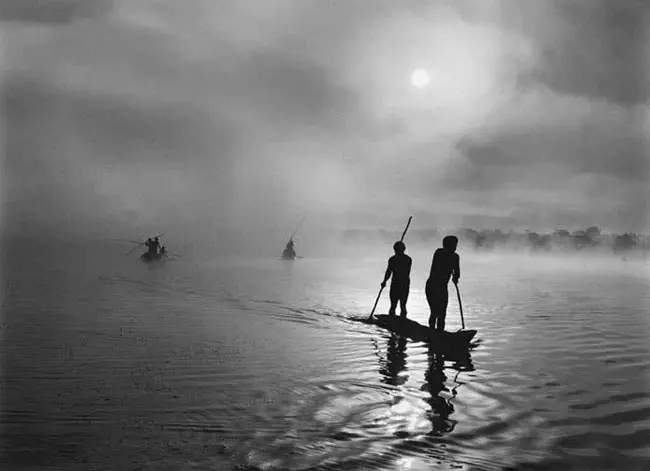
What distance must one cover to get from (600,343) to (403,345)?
5331 mm

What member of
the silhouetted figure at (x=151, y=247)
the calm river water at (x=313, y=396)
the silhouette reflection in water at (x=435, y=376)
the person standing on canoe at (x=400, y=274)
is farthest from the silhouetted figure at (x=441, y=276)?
the silhouetted figure at (x=151, y=247)

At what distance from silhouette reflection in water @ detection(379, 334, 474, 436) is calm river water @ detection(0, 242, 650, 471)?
50 millimetres

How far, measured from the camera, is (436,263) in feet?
47.8

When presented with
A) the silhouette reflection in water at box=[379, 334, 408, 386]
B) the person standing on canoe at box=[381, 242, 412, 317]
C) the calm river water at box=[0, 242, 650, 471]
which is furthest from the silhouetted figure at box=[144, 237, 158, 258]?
the silhouette reflection in water at box=[379, 334, 408, 386]

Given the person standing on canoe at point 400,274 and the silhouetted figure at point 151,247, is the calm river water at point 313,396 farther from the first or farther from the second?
the silhouetted figure at point 151,247

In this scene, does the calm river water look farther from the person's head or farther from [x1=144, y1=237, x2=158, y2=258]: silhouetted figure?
[x1=144, y1=237, x2=158, y2=258]: silhouetted figure

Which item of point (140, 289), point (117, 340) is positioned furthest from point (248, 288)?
point (117, 340)

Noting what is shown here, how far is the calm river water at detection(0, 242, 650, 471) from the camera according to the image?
20.9 feet

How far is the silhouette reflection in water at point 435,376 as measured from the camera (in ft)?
25.5

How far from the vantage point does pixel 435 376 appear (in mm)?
10727

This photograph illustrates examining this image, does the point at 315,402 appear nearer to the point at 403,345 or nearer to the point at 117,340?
the point at 403,345

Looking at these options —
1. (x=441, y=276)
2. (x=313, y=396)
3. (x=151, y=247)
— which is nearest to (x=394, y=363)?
(x=441, y=276)

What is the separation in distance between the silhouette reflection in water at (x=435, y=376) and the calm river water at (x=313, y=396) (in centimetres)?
5

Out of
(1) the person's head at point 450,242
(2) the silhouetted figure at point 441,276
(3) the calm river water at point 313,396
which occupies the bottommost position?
(3) the calm river water at point 313,396
